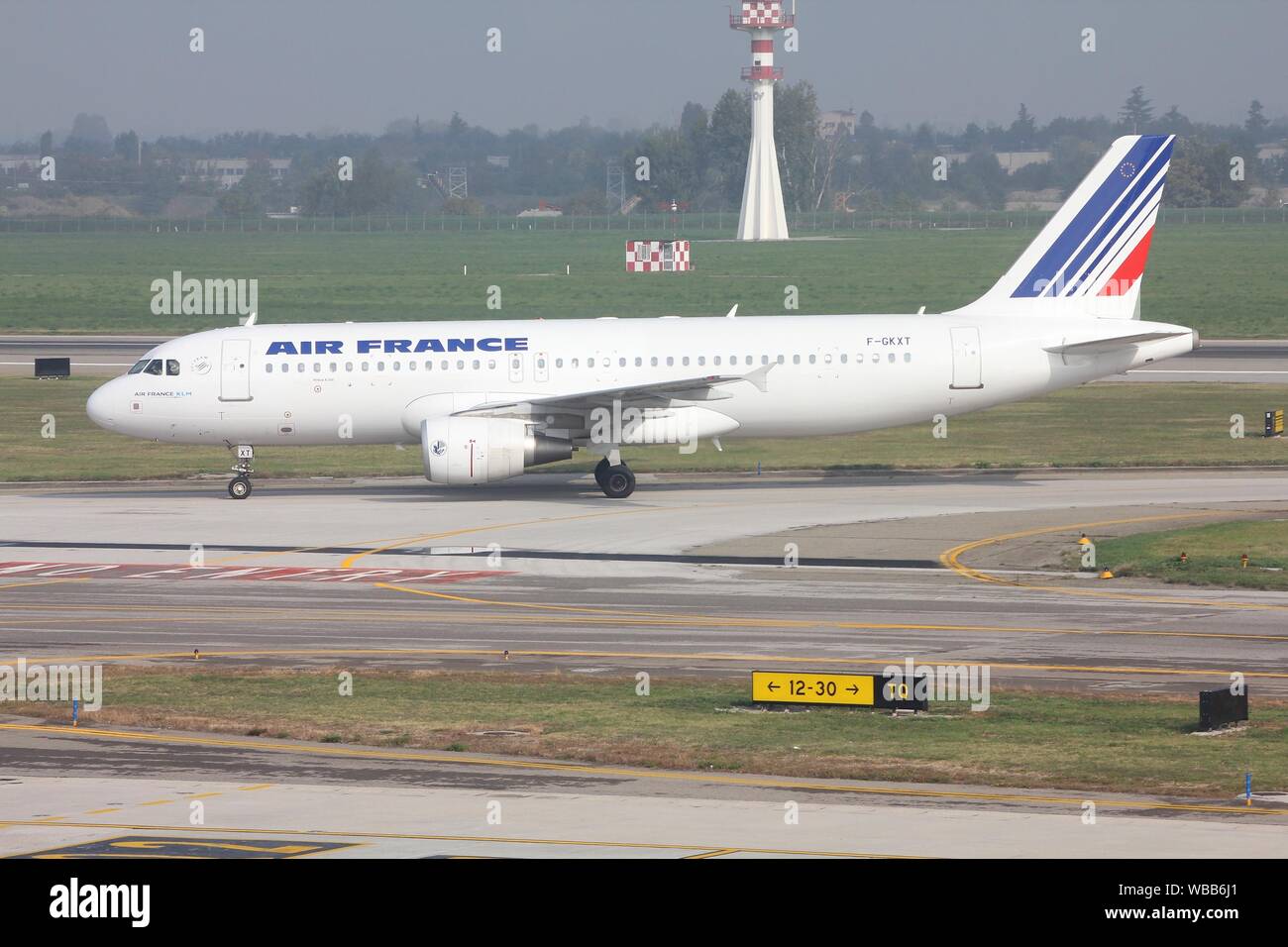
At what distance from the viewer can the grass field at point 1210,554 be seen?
36594 mm

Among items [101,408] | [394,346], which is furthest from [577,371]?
[101,408]

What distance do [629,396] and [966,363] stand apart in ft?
32.3

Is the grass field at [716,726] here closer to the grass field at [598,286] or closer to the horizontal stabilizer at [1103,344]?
the horizontal stabilizer at [1103,344]

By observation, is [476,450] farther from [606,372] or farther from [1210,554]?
[1210,554]

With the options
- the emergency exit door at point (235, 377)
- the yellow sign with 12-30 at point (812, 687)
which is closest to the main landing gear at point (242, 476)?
the emergency exit door at point (235, 377)

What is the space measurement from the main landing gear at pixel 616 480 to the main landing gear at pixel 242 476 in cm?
1010

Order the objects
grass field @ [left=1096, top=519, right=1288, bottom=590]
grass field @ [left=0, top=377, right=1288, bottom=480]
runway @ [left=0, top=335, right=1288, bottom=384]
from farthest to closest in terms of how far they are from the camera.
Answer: runway @ [left=0, top=335, right=1288, bottom=384] < grass field @ [left=0, top=377, right=1288, bottom=480] < grass field @ [left=1096, top=519, right=1288, bottom=590]

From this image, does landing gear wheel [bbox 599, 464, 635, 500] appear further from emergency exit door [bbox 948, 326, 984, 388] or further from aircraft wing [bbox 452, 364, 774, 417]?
emergency exit door [bbox 948, 326, 984, 388]

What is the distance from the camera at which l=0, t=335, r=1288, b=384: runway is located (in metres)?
76.5

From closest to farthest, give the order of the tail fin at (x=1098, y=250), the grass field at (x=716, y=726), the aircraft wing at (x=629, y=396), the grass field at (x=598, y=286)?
the grass field at (x=716, y=726), the aircraft wing at (x=629, y=396), the tail fin at (x=1098, y=250), the grass field at (x=598, y=286)

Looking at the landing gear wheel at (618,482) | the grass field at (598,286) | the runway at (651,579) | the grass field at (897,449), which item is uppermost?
the grass field at (598,286)

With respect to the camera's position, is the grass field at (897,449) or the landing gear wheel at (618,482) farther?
the grass field at (897,449)

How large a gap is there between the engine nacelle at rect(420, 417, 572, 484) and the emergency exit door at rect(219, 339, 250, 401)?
5918 mm

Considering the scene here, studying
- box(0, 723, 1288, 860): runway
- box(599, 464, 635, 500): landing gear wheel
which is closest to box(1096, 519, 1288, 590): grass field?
box(599, 464, 635, 500): landing gear wheel
